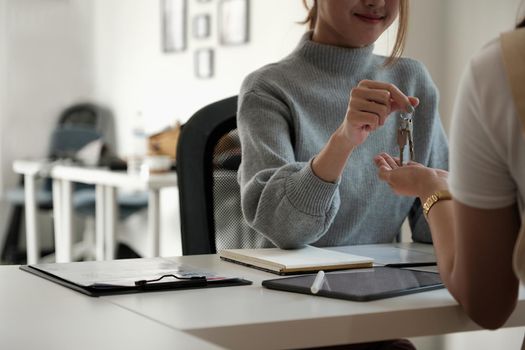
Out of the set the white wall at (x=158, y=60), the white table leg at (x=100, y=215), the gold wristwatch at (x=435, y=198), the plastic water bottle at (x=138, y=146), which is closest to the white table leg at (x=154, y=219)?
the plastic water bottle at (x=138, y=146)

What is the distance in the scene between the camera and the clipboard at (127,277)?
1.13 m

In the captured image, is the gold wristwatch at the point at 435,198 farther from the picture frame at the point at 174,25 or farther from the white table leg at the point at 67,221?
the picture frame at the point at 174,25

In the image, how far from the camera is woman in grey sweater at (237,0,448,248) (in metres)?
1.47

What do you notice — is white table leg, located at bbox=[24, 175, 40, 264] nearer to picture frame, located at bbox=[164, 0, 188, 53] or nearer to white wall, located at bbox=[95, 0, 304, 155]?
white wall, located at bbox=[95, 0, 304, 155]

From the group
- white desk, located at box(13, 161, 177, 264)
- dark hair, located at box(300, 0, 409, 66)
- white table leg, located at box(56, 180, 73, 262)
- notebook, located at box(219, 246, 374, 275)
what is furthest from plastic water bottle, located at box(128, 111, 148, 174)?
notebook, located at box(219, 246, 374, 275)

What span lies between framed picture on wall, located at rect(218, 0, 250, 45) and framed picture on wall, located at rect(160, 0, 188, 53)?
1.34 feet

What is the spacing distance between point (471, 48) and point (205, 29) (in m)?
2.51

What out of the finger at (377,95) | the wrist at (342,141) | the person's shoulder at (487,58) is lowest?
the wrist at (342,141)

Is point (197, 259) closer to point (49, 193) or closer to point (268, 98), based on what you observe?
point (268, 98)

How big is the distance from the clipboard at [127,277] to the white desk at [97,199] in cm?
239

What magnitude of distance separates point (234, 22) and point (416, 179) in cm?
343

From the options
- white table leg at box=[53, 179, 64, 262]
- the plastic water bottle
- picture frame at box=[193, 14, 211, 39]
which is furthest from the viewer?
picture frame at box=[193, 14, 211, 39]

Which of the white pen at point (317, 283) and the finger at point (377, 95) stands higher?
the finger at point (377, 95)

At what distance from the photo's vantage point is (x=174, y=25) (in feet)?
16.7
